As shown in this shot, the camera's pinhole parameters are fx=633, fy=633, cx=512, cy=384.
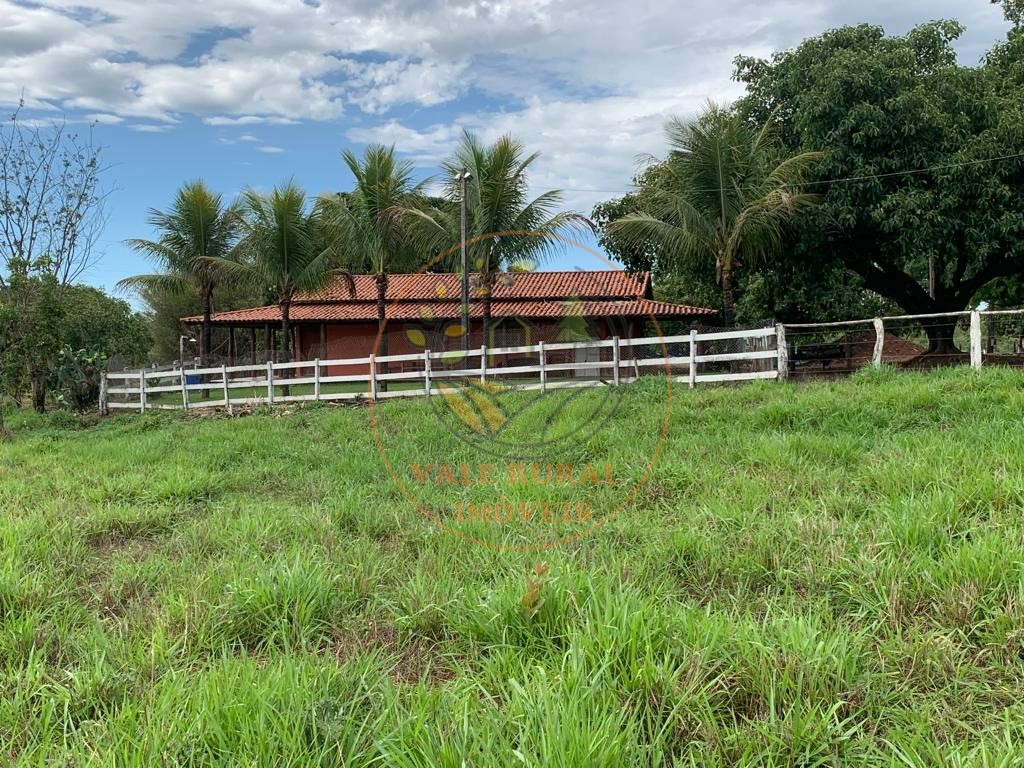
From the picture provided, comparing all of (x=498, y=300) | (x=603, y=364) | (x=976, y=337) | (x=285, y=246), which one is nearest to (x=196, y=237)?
(x=285, y=246)

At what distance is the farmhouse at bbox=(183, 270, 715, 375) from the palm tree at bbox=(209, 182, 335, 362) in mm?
2219

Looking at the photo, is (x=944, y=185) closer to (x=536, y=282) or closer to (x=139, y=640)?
(x=536, y=282)

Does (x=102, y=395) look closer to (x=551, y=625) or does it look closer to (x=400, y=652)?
(x=400, y=652)

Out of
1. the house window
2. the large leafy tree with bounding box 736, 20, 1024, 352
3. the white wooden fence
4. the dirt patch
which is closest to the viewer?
the dirt patch

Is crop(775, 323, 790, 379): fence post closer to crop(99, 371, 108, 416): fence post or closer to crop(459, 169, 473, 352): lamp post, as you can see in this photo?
crop(459, 169, 473, 352): lamp post

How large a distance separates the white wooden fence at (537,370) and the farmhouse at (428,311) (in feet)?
11.9

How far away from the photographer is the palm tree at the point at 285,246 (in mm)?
17469

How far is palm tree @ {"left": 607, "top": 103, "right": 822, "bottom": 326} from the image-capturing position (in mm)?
13703

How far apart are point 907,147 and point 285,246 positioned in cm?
1541

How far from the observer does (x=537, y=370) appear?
1161 cm

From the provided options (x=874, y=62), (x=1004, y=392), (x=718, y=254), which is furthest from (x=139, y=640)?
(x=874, y=62)

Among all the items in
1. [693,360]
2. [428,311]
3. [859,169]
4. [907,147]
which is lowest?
[693,360]

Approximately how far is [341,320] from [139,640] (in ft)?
67.9

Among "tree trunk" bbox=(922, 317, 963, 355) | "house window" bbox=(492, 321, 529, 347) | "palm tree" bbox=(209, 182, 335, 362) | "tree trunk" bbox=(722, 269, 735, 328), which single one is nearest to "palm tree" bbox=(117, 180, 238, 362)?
"palm tree" bbox=(209, 182, 335, 362)
